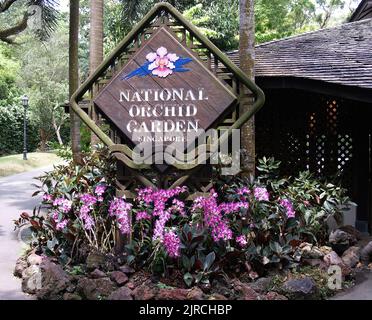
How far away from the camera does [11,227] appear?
9.27 metres

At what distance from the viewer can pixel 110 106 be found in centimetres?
624

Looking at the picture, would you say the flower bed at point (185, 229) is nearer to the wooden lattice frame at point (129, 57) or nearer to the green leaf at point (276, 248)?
the green leaf at point (276, 248)

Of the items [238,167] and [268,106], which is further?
[268,106]

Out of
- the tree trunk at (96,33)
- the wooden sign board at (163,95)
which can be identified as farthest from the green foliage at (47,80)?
the wooden sign board at (163,95)

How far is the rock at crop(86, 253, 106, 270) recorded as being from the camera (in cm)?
582

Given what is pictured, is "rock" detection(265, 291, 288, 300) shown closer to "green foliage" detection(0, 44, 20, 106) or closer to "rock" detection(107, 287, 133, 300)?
"rock" detection(107, 287, 133, 300)

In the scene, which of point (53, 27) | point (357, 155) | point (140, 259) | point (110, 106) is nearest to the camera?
point (140, 259)

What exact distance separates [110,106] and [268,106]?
409 cm

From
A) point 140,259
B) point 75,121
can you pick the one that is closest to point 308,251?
point 140,259

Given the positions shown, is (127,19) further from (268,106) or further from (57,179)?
(57,179)

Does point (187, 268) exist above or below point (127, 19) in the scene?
below

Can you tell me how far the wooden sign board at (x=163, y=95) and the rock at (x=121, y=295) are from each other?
1.90 meters

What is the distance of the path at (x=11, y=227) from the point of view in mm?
5711

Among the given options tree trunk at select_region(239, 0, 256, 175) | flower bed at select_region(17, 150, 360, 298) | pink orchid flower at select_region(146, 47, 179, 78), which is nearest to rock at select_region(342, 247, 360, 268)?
flower bed at select_region(17, 150, 360, 298)
